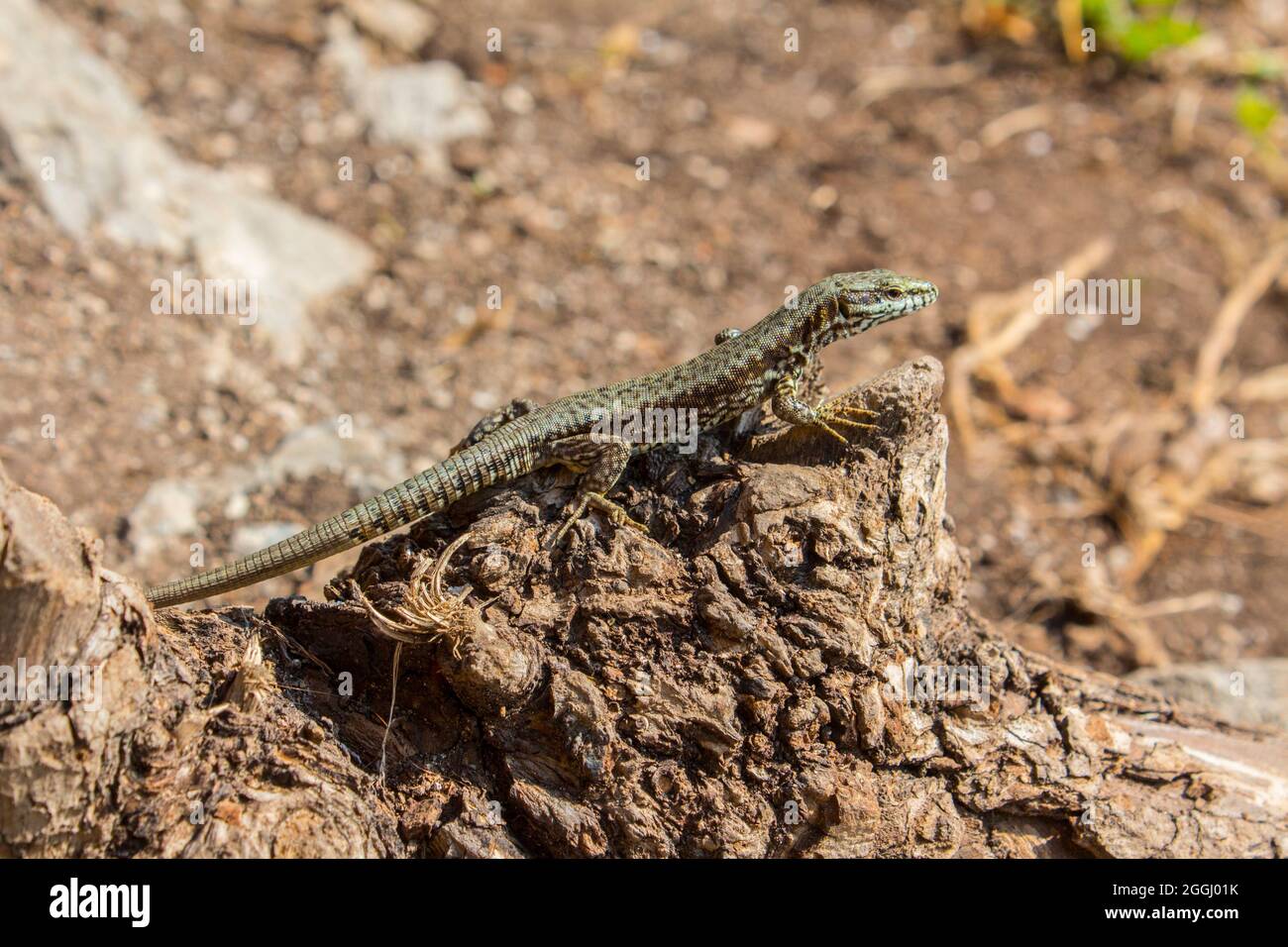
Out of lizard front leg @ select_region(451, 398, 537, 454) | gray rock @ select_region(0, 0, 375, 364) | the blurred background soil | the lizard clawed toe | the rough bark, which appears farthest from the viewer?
gray rock @ select_region(0, 0, 375, 364)

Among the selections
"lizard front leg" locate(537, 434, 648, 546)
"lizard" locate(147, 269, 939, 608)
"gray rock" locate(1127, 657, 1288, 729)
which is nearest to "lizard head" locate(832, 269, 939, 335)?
"lizard" locate(147, 269, 939, 608)

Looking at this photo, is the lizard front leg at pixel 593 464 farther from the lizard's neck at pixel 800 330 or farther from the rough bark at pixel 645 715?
the lizard's neck at pixel 800 330

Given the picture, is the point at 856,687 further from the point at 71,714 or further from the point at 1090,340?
the point at 1090,340

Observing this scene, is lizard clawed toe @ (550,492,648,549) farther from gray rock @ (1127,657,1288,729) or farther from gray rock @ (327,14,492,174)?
gray rock @ (327,14,492,174)

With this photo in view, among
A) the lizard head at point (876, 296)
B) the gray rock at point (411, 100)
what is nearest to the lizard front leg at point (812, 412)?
the lizard head at point (876, 296)

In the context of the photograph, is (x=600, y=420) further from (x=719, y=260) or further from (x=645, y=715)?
(x=719, y=260)

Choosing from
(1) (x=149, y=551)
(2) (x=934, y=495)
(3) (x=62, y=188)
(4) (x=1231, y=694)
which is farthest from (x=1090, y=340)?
(3) (x=62, y=188)

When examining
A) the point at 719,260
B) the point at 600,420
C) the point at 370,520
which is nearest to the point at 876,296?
the point at 600,420
